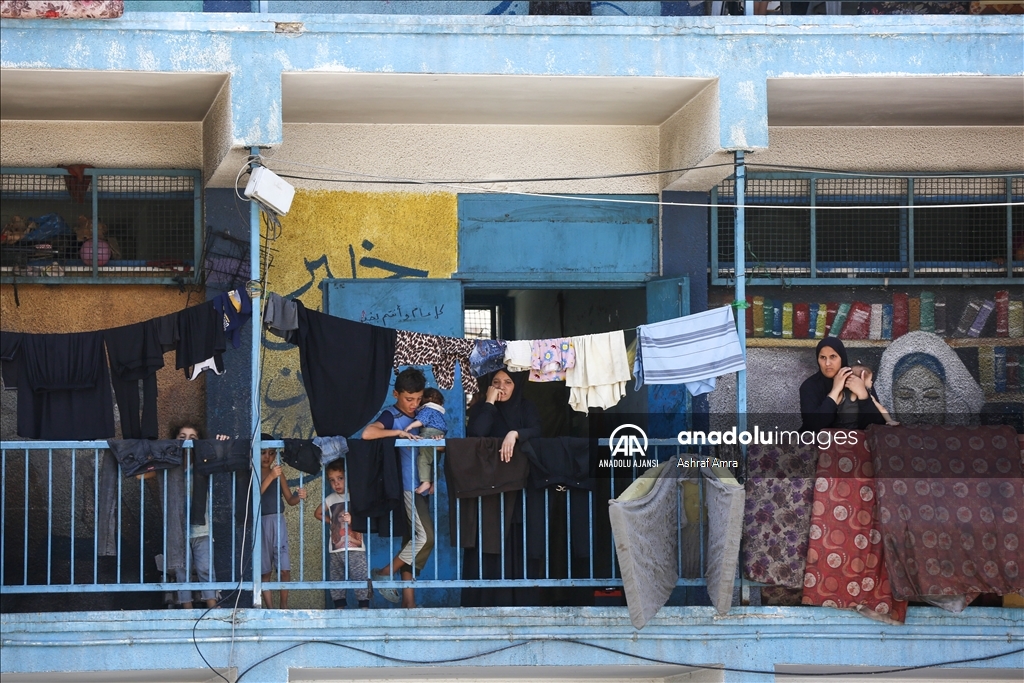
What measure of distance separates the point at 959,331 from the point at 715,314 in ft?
9.31

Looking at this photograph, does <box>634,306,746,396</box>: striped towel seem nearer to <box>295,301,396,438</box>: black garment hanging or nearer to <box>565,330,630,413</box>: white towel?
<box>565,330,630,413</box>: white towel

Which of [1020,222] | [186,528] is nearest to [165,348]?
[186,528]

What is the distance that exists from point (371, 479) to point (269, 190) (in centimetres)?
192

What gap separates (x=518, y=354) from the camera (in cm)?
827

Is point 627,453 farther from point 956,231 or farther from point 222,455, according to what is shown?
point 956,231

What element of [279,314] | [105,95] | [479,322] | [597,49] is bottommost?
[279,314]

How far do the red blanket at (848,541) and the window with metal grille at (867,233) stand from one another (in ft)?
7.37

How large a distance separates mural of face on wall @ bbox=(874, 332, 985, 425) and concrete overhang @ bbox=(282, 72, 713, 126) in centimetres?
267

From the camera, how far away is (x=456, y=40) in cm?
811

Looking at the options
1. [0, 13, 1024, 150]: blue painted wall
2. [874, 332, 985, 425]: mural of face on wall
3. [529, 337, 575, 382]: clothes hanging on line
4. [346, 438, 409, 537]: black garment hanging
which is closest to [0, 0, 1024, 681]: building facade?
[0, 13, 1024, 150]: blue painted wall

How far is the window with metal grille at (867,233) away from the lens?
977cm

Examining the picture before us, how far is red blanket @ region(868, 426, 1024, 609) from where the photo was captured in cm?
768

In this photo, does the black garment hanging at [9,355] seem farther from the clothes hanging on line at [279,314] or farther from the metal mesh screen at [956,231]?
the metal mesh screen at [956,231]

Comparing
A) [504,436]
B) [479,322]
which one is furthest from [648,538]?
[479,322]
